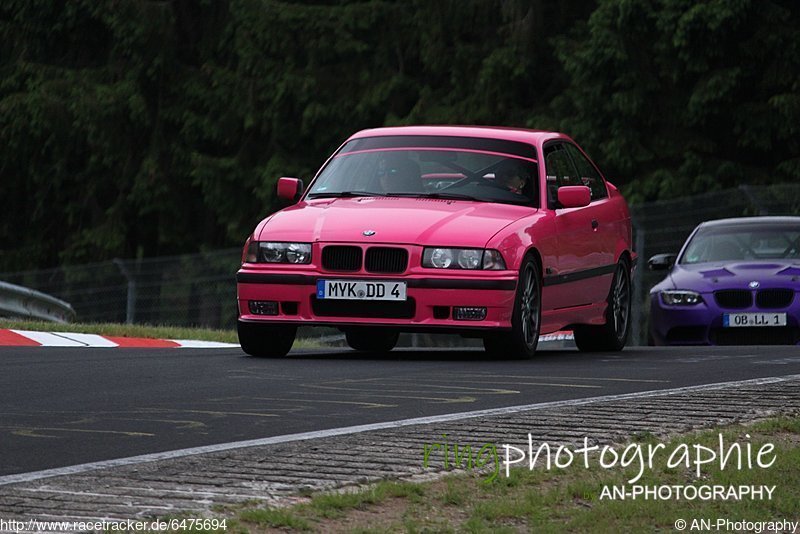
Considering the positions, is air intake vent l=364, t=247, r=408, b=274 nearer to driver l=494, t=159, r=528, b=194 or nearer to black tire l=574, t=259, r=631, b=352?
driver l=494, t=159, r=528, b=194

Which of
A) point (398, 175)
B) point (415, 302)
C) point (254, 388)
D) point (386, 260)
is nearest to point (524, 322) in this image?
point (415, 302)

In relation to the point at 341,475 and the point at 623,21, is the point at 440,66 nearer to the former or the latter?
the point at 623,21

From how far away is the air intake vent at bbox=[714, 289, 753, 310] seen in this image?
54.0ft

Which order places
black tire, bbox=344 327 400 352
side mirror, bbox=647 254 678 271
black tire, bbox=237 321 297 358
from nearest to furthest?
1. black tire, bbox=237 321 297 358
2. black tire, bbox=344 327 400 352
3. side mirror, bbox=647 254 678 271

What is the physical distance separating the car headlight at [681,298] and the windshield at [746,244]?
751 millimetres

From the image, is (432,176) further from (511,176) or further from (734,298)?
(734,298)

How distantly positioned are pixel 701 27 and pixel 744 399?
19.6 meters

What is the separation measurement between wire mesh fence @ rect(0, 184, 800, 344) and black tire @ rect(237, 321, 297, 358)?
8.64 metres

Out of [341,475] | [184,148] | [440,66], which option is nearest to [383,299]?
[341,475]

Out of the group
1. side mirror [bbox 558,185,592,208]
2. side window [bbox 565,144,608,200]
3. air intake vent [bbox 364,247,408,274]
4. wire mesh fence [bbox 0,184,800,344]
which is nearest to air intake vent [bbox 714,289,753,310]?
side window [bbox 565,144,608,200]

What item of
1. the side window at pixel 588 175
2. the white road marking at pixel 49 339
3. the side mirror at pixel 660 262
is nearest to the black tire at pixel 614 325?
the side window at pixel 588 175

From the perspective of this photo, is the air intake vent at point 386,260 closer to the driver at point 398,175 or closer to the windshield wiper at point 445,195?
the windshield wiper at point 445,195

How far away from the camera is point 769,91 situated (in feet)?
95.5

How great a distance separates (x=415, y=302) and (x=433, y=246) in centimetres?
37
